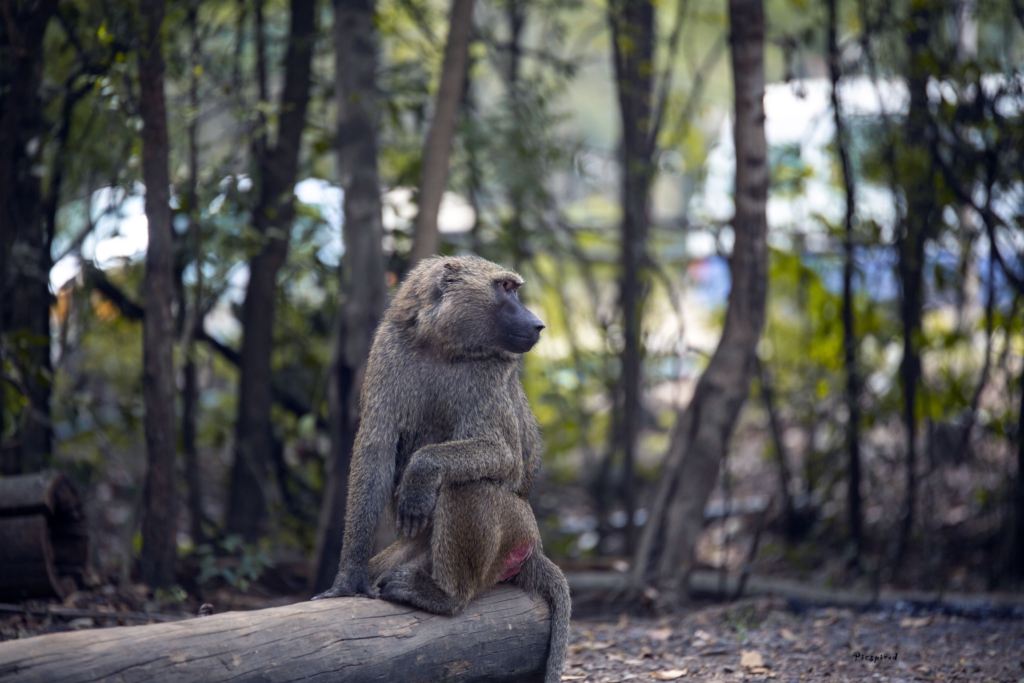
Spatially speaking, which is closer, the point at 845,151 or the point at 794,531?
the point at 845,151

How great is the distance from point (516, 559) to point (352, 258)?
8.22 feet

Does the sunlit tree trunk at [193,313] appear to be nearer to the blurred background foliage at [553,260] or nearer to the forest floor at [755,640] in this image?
the blurred background foliage at [553,260]

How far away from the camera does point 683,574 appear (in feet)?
19.6

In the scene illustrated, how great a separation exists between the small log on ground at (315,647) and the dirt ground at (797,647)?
0.62m

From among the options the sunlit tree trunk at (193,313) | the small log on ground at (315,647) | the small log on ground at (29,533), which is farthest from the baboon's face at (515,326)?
the small log on ground at (29,533)

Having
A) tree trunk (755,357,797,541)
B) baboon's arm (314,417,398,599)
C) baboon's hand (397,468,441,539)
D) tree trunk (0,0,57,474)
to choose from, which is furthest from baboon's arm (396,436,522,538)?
tree trunk (755,357,797,541)

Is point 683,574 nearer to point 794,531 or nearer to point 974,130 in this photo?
point 794,531

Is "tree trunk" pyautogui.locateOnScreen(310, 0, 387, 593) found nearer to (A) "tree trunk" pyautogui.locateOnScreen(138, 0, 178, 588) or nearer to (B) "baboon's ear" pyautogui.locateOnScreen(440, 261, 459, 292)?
(A) "tree trunk" pyautogui.locateOnScreen(138, 0, 178, 588)

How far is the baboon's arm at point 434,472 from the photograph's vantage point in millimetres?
3490

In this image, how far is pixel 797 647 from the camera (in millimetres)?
4695

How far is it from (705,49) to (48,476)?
903 cm

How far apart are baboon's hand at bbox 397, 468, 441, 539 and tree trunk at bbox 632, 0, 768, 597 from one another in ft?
9.06

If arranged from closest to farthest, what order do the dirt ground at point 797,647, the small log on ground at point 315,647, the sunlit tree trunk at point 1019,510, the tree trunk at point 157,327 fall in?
the small log on ground at point 315,647, the dirt ground at point 797,647, the tree trunk at point 157,327, the sunlit tree trunk at point 1019,510

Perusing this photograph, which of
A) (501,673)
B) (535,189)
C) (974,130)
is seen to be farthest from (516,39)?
(501,673)
